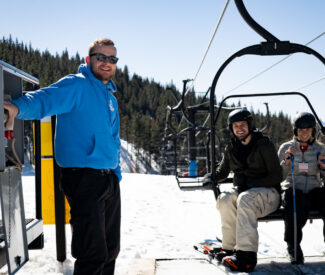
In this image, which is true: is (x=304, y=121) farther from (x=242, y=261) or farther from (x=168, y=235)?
(x=168, y=235)

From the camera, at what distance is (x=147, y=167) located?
271ft

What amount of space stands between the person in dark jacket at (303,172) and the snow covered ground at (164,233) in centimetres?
65

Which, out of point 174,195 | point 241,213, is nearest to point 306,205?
point 241,213

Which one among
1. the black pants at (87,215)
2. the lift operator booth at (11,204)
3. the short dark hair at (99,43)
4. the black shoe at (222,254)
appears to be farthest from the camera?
the black shoe at (222,254)

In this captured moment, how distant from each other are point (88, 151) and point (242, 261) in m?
1.71

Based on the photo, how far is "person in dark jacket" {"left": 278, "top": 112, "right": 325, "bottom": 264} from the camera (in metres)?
3.04

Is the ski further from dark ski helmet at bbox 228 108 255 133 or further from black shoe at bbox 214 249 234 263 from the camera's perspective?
dark ski helmet at bbox 228 108 255 133

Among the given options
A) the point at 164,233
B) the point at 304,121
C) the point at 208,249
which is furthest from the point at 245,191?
the point at 164,233

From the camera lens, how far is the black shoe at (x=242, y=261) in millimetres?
2846

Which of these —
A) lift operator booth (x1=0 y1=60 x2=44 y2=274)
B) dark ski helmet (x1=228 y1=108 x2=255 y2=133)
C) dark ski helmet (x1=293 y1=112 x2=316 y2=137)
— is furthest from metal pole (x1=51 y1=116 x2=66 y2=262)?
dark ski helmet (x1=293 y1=112 x2=316 y2=137)

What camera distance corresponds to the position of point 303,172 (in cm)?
329

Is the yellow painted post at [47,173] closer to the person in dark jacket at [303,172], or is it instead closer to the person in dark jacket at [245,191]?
the person in dark jacket at [245,191]

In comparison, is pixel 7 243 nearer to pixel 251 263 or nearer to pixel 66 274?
pixel 66 274

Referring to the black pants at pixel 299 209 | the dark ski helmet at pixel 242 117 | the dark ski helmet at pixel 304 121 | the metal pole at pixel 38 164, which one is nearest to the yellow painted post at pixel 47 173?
the metal pole at pixel 38 164
